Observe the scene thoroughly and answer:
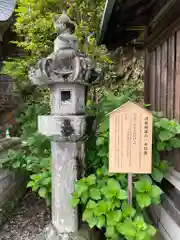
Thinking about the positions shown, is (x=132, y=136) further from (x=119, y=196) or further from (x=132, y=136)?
(x=119, y=196)

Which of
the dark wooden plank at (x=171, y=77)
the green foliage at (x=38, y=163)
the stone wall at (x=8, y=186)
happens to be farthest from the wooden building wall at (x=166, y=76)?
the stone wall at (x=8, y=186)

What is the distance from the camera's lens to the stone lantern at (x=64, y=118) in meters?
2.12

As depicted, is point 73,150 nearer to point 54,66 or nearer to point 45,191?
point 45,191

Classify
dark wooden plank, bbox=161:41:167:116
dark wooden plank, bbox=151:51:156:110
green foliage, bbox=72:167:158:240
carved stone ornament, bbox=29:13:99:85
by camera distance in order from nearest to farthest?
1. green foliage, bbox=72:167:158:240
2. carved stone ornament, bbox=29:13:99:85
3. dark wooden plank, bbox=161:41:167:116
4. dark wooden plank, bbox=151:51:156:110

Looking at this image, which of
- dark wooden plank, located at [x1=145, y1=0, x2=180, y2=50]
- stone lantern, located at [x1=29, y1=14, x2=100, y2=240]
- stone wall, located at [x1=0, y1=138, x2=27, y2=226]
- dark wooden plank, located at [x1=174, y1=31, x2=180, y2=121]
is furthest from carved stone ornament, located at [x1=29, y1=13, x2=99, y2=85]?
stone wall, located at [x1=0, y1=138, x2=27, y2=226]

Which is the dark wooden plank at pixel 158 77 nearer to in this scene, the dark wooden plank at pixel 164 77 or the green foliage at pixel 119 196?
the dark wooden plank at pixel 164 77

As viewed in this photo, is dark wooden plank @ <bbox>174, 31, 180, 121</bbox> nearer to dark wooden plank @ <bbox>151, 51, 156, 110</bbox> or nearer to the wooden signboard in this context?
the wooden signboard

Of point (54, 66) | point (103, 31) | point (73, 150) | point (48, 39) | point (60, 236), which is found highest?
point (48, 39)

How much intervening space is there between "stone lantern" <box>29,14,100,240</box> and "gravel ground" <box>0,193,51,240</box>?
2.84 ft

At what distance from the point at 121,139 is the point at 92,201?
0.64 meters

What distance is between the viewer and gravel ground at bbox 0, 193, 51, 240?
9.69 feet

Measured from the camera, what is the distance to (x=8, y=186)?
3.55 metres

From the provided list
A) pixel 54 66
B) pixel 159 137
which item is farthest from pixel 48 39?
pixel 159 137

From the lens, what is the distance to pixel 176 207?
2205 millimetres
